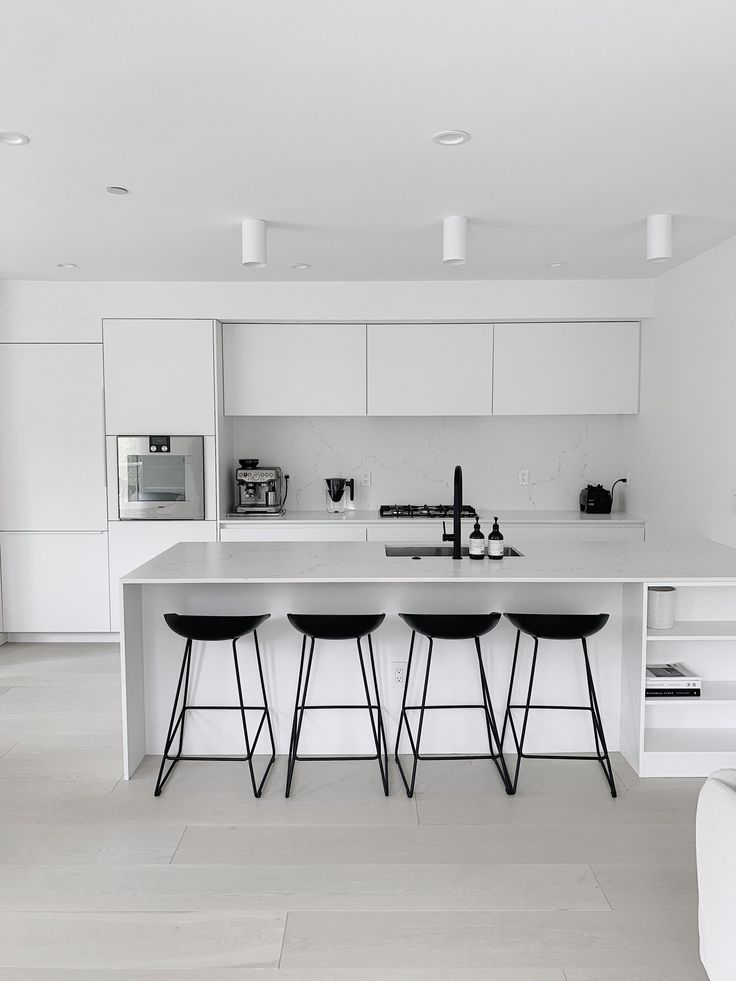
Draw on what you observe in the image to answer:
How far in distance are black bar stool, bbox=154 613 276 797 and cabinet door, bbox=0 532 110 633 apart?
198cm

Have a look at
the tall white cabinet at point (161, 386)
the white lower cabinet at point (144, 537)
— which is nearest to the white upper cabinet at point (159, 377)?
the tall white cabinet at point (161, 386)

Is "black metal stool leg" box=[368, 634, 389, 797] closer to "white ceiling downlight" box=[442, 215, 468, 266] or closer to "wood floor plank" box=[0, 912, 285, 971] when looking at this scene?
"wood floor plank" box=[0, 912, 285, 971]

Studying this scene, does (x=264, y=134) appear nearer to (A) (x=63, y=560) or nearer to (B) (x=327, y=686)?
(B) (x=327, y=686)

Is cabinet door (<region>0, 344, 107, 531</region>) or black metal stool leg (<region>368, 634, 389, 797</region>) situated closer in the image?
black metal stool leg (<region>368, 634, 389, 797</region>)

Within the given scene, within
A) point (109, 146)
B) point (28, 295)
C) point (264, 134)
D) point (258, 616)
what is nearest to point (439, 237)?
point (264, 134)

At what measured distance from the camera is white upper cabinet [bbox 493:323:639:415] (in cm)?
510

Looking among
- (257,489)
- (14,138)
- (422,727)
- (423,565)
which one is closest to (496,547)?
(423,565)

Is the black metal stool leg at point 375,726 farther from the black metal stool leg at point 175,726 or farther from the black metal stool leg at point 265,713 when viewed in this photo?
the black metal stool leg at point 175,726

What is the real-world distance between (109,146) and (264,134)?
56 cm

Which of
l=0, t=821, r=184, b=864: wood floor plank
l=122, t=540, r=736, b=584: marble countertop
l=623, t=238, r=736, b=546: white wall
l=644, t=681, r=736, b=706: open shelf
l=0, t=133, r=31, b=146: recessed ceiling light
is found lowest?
l=0, t=821, r=184, b=864: wood floor plank

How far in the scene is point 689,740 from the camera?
3268 millimetres

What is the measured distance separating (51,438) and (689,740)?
4.19 meters

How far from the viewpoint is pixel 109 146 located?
8.64 feet

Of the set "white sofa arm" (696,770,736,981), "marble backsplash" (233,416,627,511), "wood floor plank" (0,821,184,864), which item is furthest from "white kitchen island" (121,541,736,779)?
"marble backsplash" (233,416,627,511)
